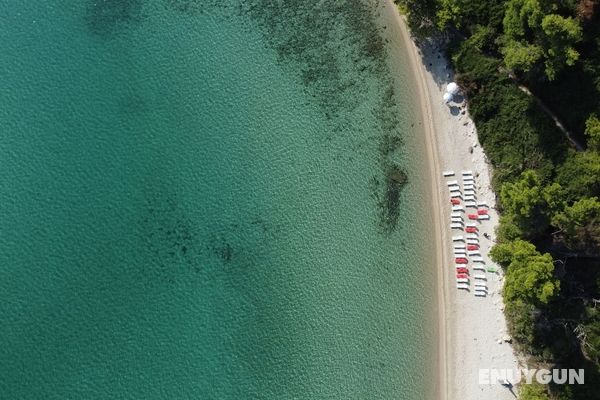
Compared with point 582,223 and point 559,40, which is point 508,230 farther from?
point 559,40

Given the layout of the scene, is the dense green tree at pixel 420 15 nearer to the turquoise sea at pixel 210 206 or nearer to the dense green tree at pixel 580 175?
the turquoise sea at pixel 210 206

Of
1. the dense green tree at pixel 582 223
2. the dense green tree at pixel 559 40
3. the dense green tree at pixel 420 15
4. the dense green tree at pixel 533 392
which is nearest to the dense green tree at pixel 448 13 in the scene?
the dense green tree at pixel 420 15

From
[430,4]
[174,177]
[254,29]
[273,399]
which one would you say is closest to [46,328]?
[174,177]

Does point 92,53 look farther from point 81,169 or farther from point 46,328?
point 46,328

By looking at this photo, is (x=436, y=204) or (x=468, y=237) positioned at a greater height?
(x=436, y=204)

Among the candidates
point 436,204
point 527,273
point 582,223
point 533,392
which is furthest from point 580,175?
point 533,392

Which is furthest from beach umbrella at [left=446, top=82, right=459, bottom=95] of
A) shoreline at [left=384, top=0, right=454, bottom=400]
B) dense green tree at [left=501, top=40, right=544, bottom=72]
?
dense green tree at [left=501, top=40, right=544, bottom=72]
